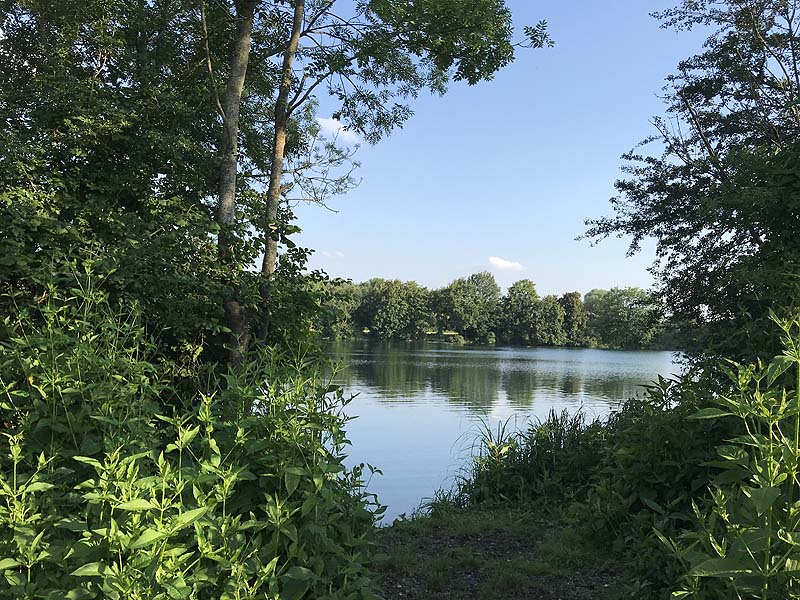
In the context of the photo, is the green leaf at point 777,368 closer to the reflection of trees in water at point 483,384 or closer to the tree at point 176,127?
the tree at point 176,127

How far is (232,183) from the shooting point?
6.07 meters

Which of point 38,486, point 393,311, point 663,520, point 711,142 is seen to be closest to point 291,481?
point 38,486

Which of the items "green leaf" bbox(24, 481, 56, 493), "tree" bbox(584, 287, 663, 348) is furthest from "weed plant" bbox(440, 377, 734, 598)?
"tree" bbox(584, 287, 663, 348)

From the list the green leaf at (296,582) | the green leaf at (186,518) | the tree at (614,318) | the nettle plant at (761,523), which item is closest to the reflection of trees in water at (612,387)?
the nettle plant at (761,523)

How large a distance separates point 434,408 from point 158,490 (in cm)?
1692

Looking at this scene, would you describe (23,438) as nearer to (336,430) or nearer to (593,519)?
(336,430)

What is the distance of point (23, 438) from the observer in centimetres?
258

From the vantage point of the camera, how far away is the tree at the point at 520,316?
92500 mm

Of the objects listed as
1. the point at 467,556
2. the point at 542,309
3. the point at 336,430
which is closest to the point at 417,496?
the point at 467,556

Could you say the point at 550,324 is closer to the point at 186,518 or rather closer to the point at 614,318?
the point at 614,318

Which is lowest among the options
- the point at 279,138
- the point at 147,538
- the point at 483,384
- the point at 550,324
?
the point at 483,384

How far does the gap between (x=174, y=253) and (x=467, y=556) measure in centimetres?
353

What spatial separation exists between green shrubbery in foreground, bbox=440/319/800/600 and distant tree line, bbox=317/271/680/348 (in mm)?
73161

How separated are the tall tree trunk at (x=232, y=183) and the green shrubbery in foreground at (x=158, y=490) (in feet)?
7.00
